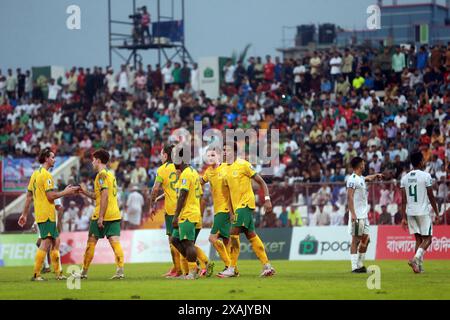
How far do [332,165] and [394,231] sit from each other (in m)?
5.36

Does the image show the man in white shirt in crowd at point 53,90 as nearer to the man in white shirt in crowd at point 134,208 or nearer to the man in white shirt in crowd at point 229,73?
the man in white shirt in crowd at point 229,73

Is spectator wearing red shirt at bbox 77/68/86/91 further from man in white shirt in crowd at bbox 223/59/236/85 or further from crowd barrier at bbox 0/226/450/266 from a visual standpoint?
crowd barrier at bbox 0/226/450/266

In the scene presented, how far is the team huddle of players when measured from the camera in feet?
65.8

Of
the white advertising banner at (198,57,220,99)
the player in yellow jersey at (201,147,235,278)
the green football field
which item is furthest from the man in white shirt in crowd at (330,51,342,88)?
the player in yellow jersey at (201,147,235,278)

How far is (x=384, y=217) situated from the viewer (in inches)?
1221

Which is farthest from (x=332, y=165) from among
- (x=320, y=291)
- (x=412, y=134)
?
(x=320, y=291)

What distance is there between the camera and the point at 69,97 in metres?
49.1

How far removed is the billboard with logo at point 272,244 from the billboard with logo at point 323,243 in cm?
24

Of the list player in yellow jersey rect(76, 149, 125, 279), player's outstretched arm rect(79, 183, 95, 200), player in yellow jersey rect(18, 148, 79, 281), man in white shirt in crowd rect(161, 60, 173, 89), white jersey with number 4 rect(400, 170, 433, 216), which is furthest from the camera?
man in white shirt in crowd rect(161, 60, 173, 89)

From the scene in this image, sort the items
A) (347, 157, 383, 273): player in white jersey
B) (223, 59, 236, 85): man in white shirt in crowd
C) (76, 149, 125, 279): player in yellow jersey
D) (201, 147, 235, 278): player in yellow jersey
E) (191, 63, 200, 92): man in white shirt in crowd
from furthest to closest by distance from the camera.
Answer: (191, 63, 200, 92): man in white shirt in crowd, (223, 59, 236, 85): man in white shirt in crowd, (347, 157, 383, 273): player in white jersey, (201, 147, 235, 278): player in yellow jersey, (76, 149, 125, 279): player in yellow jersey

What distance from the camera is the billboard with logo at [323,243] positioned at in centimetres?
3106

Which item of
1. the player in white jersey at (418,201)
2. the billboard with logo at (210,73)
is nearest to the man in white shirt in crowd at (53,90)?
the billboard with logo at (210,73)

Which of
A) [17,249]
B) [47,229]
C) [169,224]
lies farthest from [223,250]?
[17,249]

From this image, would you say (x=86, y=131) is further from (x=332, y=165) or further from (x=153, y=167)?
(x=332, y=165)
